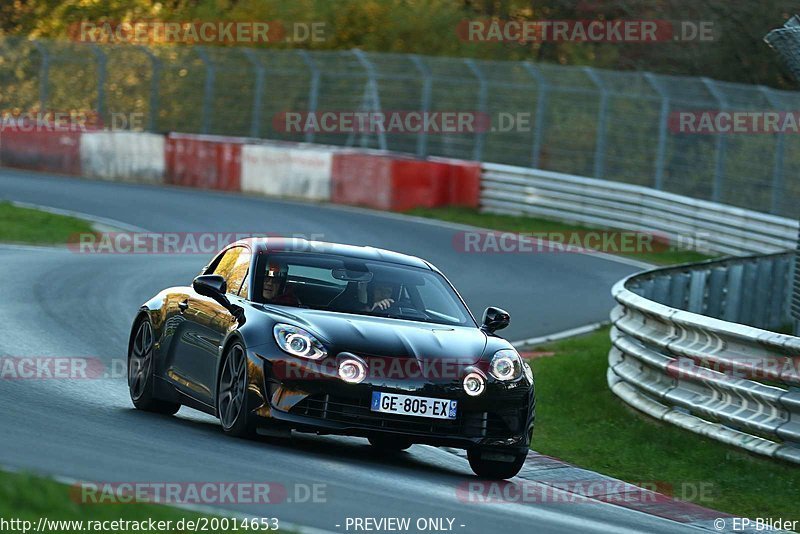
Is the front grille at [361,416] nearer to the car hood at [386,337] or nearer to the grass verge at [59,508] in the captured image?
the car hood at [386,337]

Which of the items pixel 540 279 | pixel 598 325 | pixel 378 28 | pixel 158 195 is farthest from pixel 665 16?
pixel 598 325

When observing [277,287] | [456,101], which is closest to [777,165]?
[456,101]

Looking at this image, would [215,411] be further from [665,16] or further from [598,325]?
[665,16]

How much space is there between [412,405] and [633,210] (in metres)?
18.6

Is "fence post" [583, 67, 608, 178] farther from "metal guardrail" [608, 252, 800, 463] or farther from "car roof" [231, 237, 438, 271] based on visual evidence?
"car roof" [231, 237, 438, 271]

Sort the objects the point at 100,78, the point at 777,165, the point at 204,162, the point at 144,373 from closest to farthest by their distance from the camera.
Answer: the point at 144,373 < the point at 777,165 < the point at 204,162 < the point at 100,78

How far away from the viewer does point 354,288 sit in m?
10.1

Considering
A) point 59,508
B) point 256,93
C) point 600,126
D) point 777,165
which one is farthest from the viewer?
point 256,93

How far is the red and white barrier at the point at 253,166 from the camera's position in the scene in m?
30.3

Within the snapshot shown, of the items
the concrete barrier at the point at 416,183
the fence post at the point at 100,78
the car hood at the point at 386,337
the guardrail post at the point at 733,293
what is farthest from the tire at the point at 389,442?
the fence post at the point at 100,78

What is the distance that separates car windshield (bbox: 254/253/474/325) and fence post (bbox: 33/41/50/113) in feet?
87.9

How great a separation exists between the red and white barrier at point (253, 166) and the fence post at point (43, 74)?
166 centimetres

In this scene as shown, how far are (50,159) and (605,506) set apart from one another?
2747cm

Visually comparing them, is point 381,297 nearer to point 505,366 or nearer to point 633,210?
point 505,366
